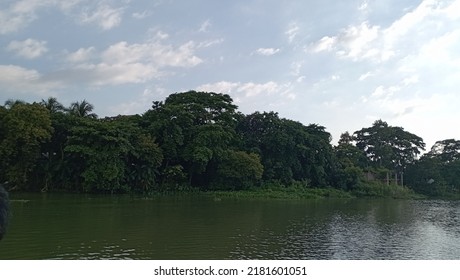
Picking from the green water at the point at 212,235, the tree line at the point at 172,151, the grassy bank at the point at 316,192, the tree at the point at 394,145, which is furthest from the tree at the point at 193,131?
the tree at the point at 394,145

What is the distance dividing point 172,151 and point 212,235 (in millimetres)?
20324

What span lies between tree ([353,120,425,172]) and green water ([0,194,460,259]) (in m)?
33.5

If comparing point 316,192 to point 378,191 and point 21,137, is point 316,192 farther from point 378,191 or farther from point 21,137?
point 21,137

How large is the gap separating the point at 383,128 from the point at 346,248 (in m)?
44.9

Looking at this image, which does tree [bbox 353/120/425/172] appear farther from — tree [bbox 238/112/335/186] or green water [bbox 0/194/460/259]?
green water [bbox 0/194/460/259]

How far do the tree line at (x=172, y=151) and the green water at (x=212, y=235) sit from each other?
884 centimetres

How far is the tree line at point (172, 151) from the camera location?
97.5 ft

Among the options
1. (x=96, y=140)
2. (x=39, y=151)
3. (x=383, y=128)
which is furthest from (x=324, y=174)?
(x=39, y=151)

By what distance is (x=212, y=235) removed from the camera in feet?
47.4

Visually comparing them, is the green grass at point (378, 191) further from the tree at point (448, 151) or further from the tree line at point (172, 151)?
the tree at point (448, 151)

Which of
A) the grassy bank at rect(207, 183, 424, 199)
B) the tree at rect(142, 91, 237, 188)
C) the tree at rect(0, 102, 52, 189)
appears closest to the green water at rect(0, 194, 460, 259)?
the tree at rect(0, 102, 52, 189)

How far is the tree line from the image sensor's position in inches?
1170
